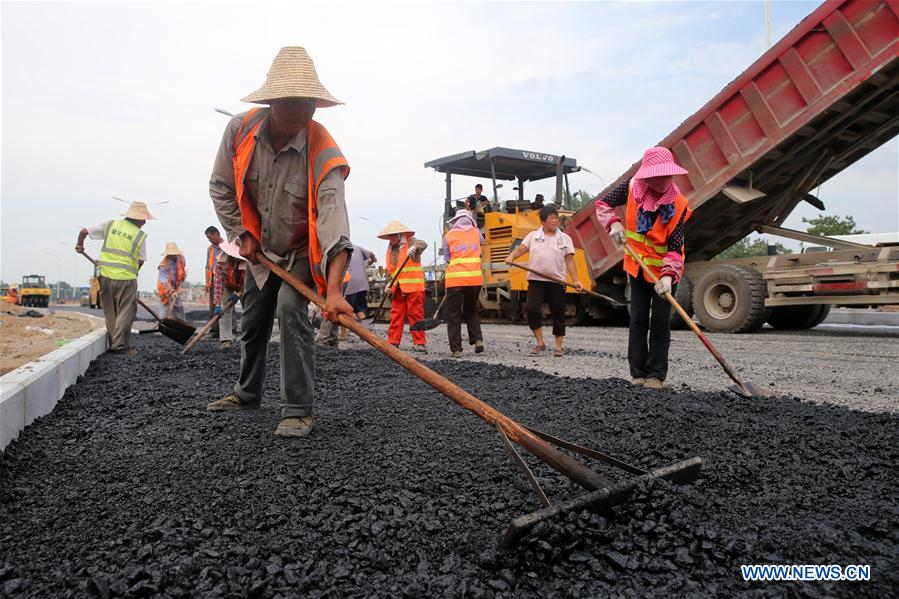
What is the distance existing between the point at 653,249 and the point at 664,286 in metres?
0.37

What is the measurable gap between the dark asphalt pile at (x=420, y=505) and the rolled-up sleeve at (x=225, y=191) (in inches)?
40.1

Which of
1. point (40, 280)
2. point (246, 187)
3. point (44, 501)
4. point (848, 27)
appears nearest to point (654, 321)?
point (246, 187)

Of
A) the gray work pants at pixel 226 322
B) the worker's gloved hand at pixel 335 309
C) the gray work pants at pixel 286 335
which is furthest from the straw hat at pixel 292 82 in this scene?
the gray work pants at pixel 226 322

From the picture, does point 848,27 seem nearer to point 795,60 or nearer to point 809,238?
point 795,60

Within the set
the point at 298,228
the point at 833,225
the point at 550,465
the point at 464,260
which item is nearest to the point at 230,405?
the point at 298,228

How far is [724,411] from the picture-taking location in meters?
3.39

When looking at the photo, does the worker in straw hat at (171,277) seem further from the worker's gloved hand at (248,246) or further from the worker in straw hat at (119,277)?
the worker's gloved hand at (248,246)

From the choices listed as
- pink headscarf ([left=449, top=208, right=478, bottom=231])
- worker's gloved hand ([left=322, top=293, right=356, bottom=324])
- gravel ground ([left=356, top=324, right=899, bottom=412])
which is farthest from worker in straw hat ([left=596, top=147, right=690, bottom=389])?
pink headscarf ([left=449, top=208, right=478, bottom=231])

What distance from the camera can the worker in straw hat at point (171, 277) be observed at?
10039 millimetres

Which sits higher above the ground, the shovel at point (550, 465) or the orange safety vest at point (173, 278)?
the orange safety vest at point (173, 278)

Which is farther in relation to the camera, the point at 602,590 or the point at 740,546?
the point at 740,546

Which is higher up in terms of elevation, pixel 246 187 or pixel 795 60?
pixel 795 60

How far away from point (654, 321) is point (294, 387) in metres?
2.53

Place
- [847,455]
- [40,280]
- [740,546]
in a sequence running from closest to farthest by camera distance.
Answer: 1. [740,546]
2. [847,455]
3. [40,280]
